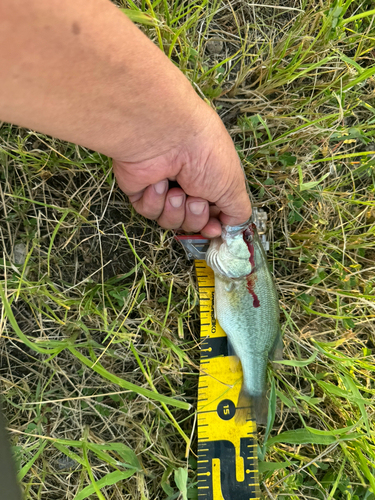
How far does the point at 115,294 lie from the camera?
220cm

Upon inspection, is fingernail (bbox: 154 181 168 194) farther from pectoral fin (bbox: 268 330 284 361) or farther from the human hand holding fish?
pectoral fin (bbox: 268 330 284 361)

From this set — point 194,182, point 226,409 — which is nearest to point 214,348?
point 226,409

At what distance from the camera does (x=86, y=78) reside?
3.93ft

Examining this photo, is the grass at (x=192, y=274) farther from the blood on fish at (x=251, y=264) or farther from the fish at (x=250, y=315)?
the blood on fish at (x=251, y=264)

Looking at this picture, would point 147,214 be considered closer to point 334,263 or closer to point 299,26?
point 334,263

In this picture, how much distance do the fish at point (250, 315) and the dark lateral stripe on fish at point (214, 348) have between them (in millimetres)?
102

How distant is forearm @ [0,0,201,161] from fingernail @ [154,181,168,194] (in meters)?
0.35

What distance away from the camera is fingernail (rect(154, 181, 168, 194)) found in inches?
75.6

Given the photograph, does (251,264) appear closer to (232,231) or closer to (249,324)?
(232,231)

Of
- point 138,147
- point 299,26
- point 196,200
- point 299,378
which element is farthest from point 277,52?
Result: point 299,378

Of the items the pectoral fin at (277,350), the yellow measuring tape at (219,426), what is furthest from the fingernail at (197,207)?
the pectoral fin at (277,350)

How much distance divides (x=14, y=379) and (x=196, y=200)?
1667 millimetres

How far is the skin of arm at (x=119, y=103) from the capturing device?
1045 mm

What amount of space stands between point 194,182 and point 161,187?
0.64 ft
